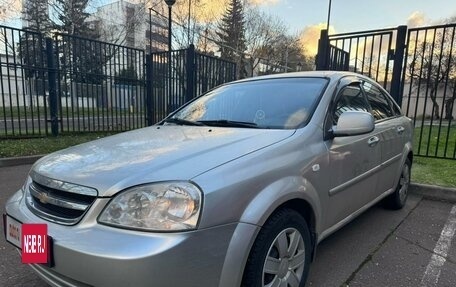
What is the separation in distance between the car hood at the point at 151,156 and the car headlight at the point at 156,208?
47 millimetres

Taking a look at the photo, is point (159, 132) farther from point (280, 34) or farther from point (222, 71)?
point (280, 34)

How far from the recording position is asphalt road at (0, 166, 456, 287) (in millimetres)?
2674

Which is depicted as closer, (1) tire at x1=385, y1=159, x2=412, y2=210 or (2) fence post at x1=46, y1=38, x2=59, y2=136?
(1) tire at x1=385, y1=159, x2=412, y2=210

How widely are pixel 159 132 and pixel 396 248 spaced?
7.87 ft

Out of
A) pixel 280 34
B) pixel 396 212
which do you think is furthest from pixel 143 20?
pixel 396 212

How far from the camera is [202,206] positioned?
170 centimetres

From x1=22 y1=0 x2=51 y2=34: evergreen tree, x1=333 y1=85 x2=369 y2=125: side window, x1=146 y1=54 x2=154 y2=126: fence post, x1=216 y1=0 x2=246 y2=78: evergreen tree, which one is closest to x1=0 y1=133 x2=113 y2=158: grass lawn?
x1=146 y1=54 x2=154 y2=126: fence post

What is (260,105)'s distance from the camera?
296cm

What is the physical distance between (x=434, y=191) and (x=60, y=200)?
15.8 ft

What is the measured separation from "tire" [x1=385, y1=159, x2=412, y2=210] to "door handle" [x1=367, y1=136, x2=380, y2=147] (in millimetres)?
1098

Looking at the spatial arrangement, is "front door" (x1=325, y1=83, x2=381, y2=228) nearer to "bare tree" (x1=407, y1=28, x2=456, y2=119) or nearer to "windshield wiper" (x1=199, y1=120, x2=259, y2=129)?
"windshield wiper" (x1=199, y1=120, x2=259, y2=129)

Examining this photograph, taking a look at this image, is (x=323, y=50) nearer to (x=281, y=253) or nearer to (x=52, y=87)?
(x=281, y=253)

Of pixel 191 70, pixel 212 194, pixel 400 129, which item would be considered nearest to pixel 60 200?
pixel 212 194

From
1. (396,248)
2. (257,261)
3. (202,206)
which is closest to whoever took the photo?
(202,206)
